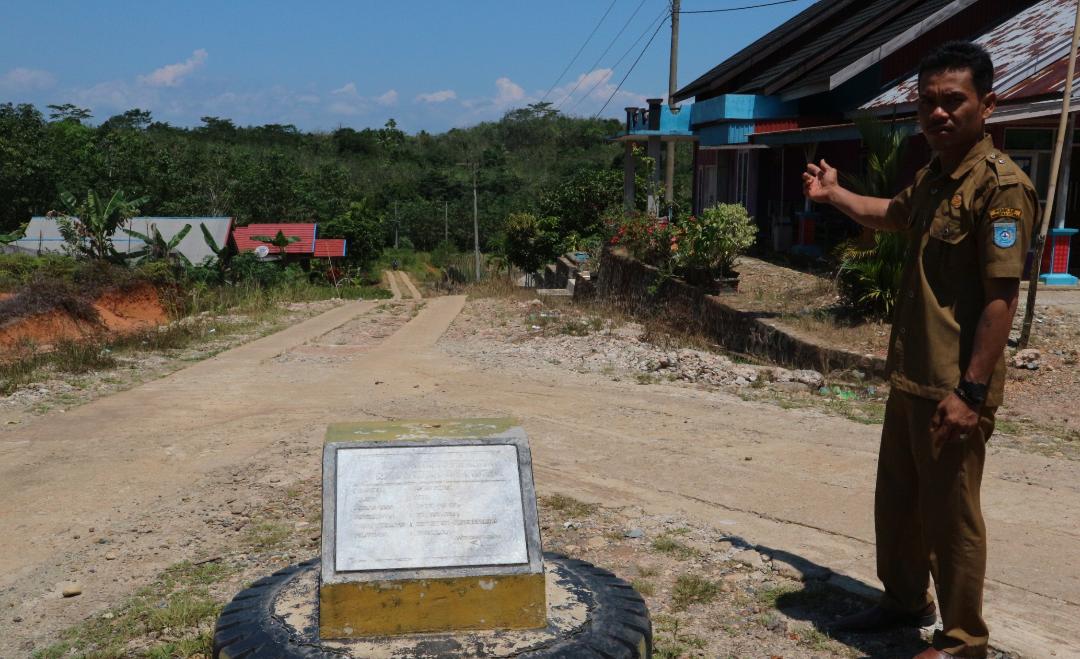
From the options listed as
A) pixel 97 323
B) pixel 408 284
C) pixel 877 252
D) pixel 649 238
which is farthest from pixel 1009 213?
pixel 408 284

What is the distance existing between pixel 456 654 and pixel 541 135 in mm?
82335

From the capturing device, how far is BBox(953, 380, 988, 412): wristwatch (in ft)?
10.9

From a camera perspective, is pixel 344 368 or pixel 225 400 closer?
pixel 225 400

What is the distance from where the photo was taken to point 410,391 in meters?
10.1

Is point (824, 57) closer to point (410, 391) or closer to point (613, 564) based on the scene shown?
point (410, 391)

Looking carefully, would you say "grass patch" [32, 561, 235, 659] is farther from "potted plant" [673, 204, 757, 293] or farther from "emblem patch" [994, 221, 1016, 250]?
"potted plant" [673, 204, 757, 293]

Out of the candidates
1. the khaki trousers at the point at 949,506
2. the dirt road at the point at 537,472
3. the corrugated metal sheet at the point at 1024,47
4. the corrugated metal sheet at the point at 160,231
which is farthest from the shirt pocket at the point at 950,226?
the corrugated metal sheet at the point at 160,231

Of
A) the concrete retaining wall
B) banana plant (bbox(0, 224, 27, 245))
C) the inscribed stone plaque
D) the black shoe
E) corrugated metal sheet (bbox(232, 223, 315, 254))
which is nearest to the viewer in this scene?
Result: the inscribed stone plaque

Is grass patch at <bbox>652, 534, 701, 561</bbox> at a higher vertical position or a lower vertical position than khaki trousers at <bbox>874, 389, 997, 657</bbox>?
lower

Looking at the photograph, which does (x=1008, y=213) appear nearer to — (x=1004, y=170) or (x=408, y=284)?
(x=1004, y=170)

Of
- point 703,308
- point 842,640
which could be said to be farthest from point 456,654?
point 703,308

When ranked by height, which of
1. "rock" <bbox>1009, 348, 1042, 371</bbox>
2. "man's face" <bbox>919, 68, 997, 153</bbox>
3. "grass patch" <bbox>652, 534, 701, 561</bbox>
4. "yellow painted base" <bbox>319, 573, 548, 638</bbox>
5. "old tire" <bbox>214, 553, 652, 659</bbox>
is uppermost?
"man's face" <bbox>919, 68, 997, 153</bbox>

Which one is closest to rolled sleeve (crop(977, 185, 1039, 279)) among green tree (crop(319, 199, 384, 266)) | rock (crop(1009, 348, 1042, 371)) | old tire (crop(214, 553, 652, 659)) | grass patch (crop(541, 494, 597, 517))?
old tire (crop(214, 553, 652, 659))

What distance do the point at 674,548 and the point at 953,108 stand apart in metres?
2.69
